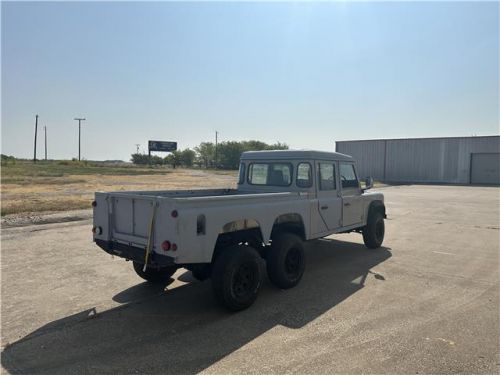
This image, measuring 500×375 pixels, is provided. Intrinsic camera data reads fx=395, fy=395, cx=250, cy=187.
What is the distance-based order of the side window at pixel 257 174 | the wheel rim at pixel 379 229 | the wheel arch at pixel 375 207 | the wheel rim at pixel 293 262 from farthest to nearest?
the wheel rim at pixel 379 229
the wheel arch at pixel 375 207
the side window at pixel 257 174
the wheel rim at pixel 293 262

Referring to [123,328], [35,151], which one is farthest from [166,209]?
[35,151]

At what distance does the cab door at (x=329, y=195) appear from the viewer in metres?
6.63

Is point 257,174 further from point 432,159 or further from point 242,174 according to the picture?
point 432,159

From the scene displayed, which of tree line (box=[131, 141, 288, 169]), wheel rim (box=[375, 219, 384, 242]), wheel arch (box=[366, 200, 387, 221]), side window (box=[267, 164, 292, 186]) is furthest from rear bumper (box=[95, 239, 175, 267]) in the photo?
tree line (box=[131, 141, 288, 169])

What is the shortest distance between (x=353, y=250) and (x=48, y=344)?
6262 millimetres

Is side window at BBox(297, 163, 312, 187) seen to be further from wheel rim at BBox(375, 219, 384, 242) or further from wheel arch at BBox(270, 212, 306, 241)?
wheel rim at BBox(375, 219, 384, 242)

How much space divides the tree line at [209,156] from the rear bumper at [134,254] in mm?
86653

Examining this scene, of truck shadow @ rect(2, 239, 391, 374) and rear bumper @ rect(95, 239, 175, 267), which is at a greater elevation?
rear bumper @ rect(95, 239, 175, 267)

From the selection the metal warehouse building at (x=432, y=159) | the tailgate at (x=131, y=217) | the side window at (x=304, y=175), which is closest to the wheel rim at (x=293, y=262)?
the side window at (x=304, y=175)

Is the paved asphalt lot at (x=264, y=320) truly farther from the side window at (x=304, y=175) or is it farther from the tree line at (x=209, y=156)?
the tree line at (x=209, y=156)

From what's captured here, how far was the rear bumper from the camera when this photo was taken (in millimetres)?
4434

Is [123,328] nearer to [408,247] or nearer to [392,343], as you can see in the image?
[392,343]

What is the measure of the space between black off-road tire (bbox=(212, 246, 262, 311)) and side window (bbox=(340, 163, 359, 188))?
3.04 metres

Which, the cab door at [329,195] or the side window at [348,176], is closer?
the cab door at [329,195]
